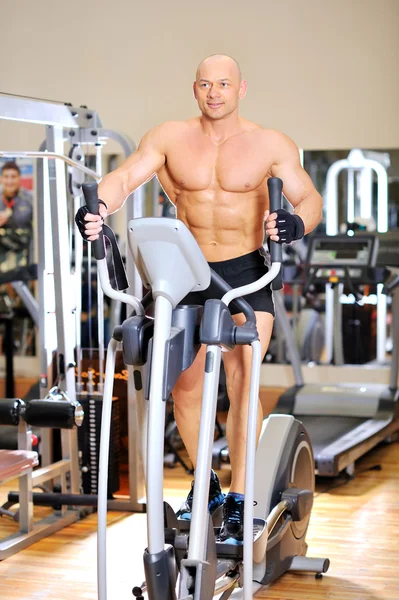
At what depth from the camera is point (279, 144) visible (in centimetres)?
307

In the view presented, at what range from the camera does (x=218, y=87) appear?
9.73 ft

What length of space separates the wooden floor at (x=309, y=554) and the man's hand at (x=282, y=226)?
1.51m

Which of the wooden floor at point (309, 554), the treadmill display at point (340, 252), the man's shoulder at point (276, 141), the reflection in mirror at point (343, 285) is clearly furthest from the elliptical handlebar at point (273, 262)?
the reflection in mirror at point (343, 285)

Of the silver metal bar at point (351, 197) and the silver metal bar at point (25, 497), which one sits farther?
the silver metal bar at point (351, 197)

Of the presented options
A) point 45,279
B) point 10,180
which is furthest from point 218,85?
point 10,180

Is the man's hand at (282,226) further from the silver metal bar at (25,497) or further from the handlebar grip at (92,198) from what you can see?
the silver metal bar at (25,497)

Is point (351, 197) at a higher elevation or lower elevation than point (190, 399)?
higher

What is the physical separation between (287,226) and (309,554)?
186 cm

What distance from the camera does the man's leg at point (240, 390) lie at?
3.17 meters

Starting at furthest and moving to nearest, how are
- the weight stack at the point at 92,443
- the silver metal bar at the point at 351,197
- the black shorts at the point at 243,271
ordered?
the silver metal bar at the point at 351,197
the weight stack at the point at 92,443
the black shorts at the point at 243,271

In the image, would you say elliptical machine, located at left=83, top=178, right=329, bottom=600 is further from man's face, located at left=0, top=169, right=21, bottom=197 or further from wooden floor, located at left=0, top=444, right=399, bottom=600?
man's face, located at left=0, top=169, right=21, bottom=197

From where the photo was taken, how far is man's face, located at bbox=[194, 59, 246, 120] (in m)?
2.95

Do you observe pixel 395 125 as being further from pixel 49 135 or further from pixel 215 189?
pixel 215 189

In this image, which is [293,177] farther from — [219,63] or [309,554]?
[309,554]
